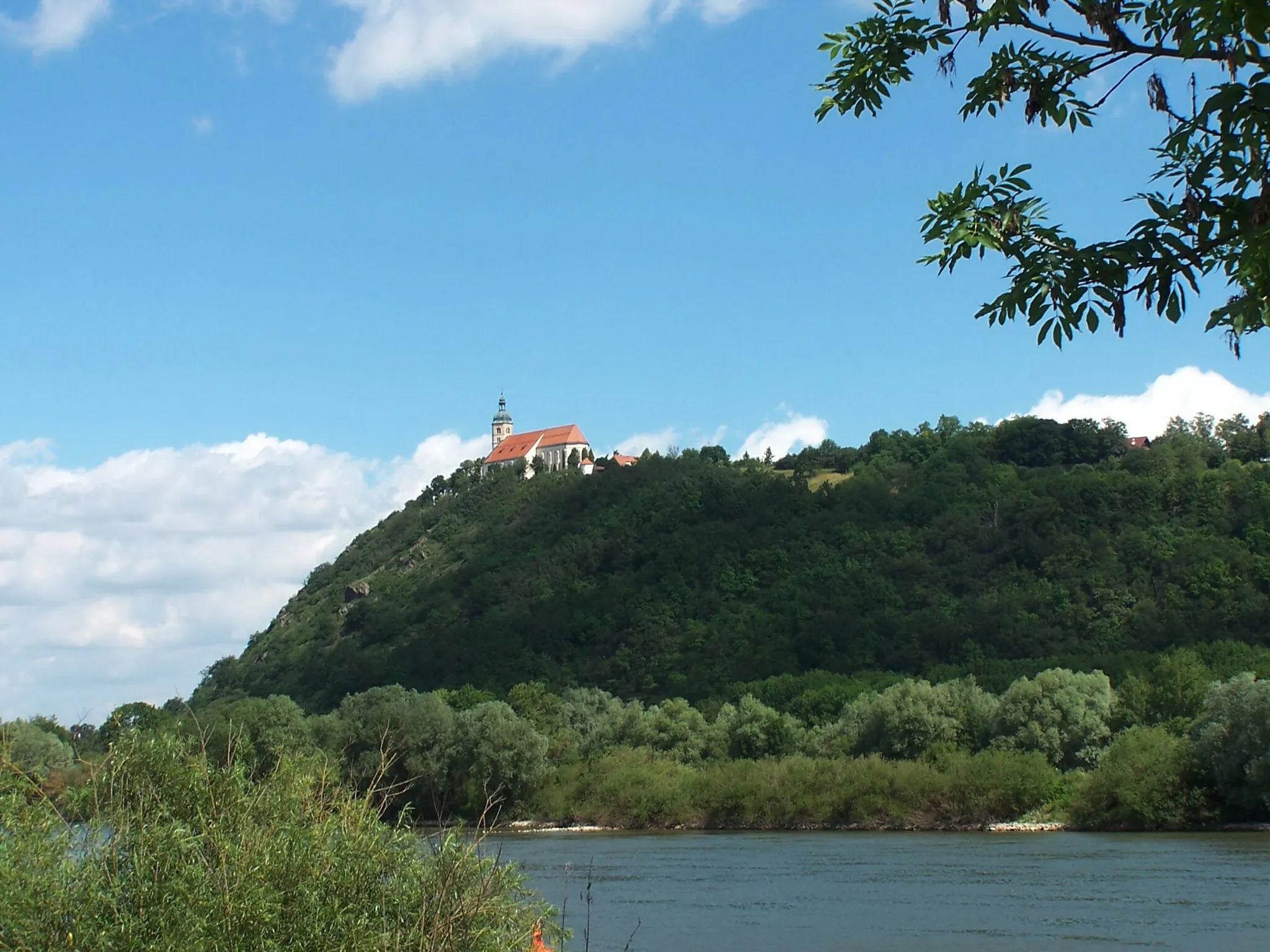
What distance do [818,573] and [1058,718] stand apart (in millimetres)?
60611

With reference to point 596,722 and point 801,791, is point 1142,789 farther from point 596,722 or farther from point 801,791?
point 596,722

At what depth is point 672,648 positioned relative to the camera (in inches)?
4417

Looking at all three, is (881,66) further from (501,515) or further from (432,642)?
(501,515)

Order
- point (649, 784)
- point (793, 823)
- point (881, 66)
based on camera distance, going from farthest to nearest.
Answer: point (649, 784) < point (793, 823) < point (881, 66)

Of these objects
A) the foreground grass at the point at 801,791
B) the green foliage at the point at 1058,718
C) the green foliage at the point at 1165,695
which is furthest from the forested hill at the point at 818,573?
the foreground grass at the point at 801,791

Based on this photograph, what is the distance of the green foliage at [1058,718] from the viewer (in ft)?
181

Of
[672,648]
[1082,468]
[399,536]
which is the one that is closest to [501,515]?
[399,536]

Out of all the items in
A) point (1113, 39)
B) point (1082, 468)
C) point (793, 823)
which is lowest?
point (793, 823)

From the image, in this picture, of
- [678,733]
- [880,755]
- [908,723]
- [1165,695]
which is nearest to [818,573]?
[678,733]

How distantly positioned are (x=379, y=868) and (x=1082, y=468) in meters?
127

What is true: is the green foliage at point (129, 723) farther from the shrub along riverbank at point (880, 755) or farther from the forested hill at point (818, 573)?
the forested hill at point (818, 573)

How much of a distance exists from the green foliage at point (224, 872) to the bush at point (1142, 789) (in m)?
40.5

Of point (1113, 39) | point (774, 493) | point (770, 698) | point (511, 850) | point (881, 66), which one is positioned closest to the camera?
point (1113, 39)

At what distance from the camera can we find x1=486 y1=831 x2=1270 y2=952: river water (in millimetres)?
26062
